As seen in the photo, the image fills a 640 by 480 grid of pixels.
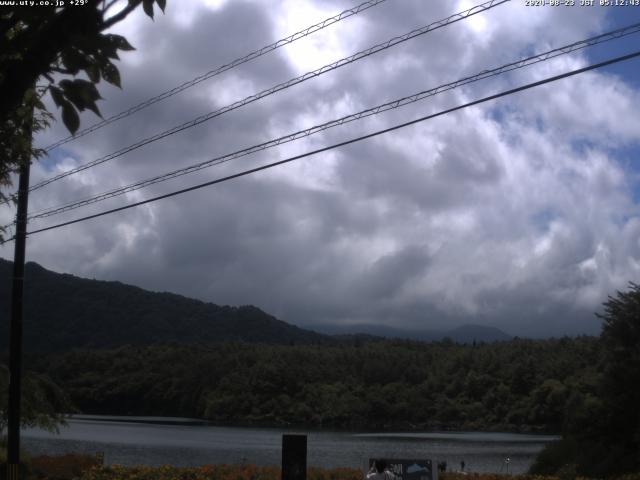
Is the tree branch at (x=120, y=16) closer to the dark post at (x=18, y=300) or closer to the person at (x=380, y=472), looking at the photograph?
the person at (x=380, y=472)

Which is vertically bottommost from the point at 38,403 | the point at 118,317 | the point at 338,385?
the point at 38,403

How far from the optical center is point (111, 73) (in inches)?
168

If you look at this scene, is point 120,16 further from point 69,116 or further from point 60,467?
point 60,467

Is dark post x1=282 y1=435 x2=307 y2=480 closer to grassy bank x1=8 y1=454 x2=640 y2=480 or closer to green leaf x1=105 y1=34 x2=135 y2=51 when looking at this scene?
grassy bank x1=8 y1=454 x2=640 y2=480

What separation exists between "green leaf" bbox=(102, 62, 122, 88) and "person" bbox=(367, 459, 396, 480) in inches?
375

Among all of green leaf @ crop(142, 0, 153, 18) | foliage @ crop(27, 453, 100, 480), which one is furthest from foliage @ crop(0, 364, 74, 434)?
green leaf @ crop(142, 0, 153, 18)

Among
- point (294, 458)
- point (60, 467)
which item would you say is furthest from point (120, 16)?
point (60, 467)

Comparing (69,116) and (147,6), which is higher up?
(147,6)

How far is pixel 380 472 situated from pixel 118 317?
132 meters

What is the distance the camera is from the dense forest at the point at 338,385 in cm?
7925

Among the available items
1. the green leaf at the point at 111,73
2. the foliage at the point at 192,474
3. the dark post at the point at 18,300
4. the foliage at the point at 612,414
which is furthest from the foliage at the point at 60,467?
the green leaf at the point at 111,73

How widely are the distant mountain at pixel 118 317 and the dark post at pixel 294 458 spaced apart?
77.5 m

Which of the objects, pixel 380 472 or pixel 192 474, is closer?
pixel 380 472

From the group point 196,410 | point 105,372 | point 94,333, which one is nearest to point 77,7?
point 105,372
